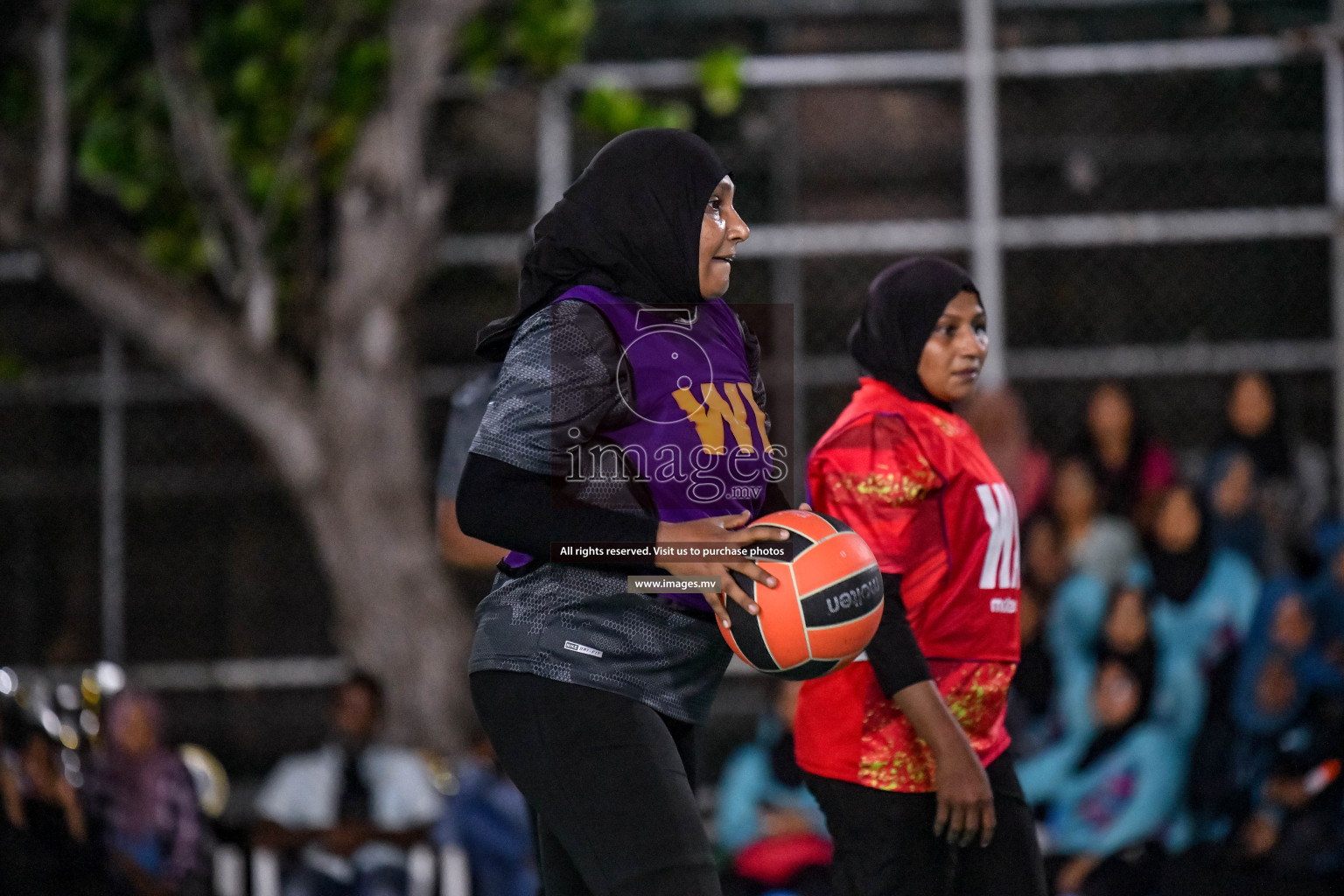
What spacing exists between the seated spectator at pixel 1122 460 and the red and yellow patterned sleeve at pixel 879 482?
378 centimetres

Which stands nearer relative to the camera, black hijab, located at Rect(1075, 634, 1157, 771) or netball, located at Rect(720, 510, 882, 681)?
netball, located at Rect(720, 510, 882, 681)

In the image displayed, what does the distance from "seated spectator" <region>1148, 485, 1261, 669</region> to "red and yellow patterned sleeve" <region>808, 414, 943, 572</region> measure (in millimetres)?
3391

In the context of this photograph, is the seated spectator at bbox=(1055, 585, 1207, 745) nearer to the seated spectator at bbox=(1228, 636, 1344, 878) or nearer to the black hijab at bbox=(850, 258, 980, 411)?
the seated spectator at bbox=(1228, 636, 1344, 878)

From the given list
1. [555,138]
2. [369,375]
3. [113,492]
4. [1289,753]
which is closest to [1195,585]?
[1289,753]

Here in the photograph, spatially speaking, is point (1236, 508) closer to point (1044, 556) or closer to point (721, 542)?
point (1044, 556)

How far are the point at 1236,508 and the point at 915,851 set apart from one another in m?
3.91

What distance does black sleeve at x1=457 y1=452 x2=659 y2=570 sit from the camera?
2.36m

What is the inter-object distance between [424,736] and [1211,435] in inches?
174

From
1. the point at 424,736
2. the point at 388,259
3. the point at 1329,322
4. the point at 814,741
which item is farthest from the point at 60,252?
the point at 1329,322

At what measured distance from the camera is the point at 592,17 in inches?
325

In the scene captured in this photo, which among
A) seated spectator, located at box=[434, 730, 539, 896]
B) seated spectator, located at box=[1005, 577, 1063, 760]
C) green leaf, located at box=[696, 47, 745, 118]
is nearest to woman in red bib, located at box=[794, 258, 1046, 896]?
seated spectator, located at box=[1005, 577, 1063, 760]

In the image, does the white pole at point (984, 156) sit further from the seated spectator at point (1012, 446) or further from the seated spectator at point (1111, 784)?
the seated spectator at point (1111, 784)

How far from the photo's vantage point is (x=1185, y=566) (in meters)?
6.22

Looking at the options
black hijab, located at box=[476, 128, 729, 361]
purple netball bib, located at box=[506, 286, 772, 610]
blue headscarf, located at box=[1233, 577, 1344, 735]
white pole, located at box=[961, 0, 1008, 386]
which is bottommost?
blue headscarf, located at box=[1233, 577, 1344, 735]
